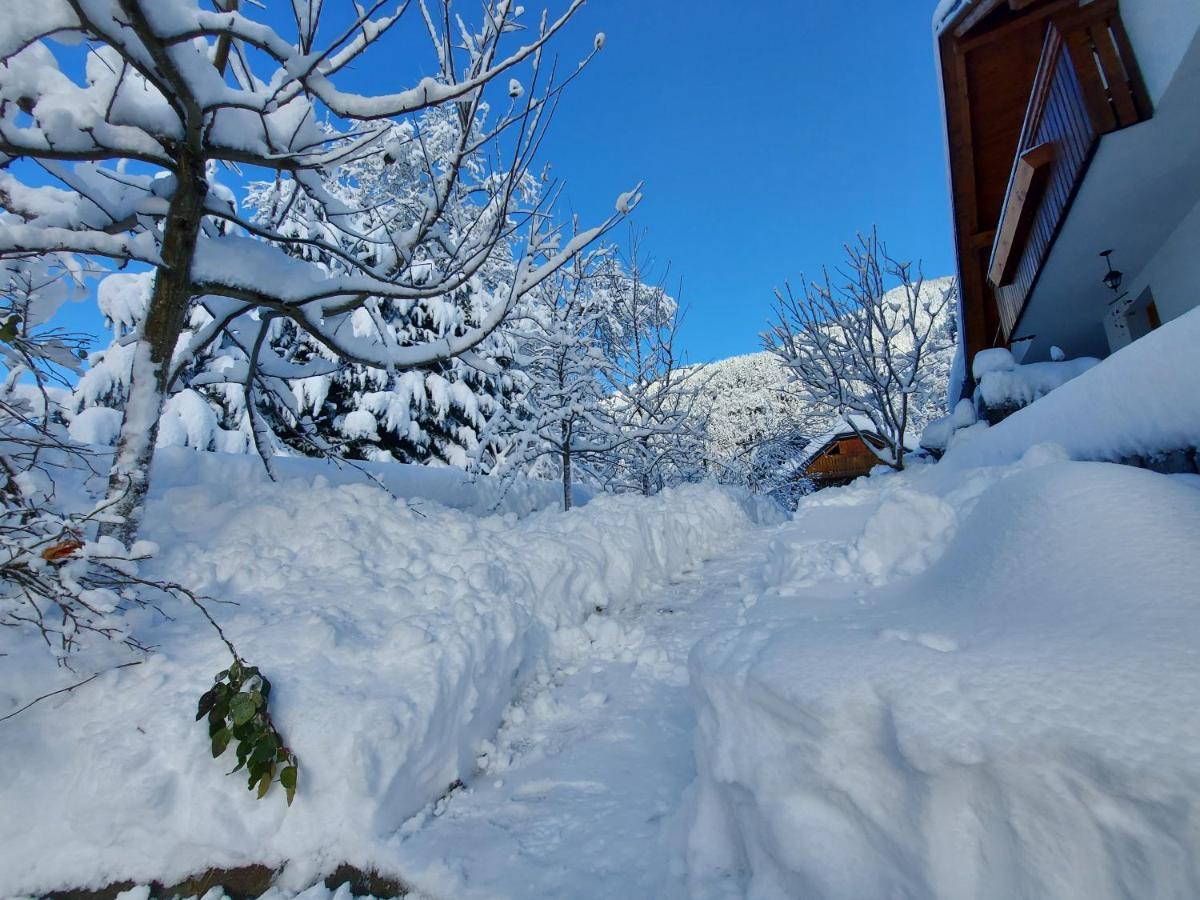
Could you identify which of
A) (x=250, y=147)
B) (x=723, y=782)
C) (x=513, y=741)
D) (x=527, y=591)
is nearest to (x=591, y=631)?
(x=527, y=591)

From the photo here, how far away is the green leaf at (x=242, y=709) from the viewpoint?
214 cm

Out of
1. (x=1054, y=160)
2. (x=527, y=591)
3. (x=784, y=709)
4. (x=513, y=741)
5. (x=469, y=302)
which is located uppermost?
(x=469, y=302)

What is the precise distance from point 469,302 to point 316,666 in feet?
34.6

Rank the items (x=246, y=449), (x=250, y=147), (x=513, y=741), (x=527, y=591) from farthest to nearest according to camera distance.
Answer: (x=246, y=449) → (x=527, y=591) → (x=513, y=741) → (x=250, y=147)

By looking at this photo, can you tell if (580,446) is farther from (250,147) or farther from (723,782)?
(723,782)

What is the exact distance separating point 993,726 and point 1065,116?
636cm

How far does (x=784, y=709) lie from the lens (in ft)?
5.38

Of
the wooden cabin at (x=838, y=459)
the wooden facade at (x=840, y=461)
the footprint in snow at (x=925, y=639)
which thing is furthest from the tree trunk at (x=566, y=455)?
the wooden facade at (x=840, y=461)

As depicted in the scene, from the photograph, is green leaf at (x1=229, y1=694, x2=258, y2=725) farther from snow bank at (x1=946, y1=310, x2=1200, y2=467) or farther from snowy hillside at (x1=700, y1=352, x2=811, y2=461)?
snowy hillside at (x1=700, y1=352, x2=811, y2=461)

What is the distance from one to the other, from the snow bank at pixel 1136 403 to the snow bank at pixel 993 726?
483mm

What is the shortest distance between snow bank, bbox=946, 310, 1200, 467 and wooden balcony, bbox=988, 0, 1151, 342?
255 cm

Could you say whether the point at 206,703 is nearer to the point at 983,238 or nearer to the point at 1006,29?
the point at 1006,29

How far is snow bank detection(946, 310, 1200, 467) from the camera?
225 centimetres

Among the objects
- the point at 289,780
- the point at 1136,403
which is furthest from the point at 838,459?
the point at 289,780
